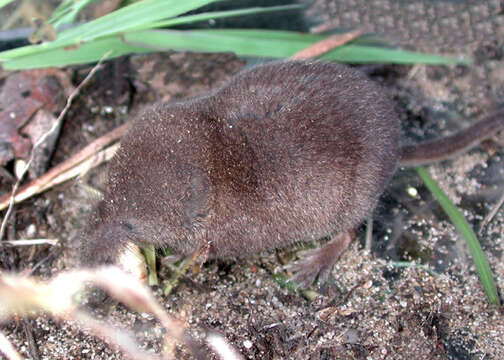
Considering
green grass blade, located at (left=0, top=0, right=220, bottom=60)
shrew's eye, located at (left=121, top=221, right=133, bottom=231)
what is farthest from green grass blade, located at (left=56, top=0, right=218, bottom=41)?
shrew's eye, located at (left=121, top=221, right=133, bottom=231)

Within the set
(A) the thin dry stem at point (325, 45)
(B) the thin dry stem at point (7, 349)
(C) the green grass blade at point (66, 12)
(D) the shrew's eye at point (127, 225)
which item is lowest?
(B) the thin dry stem at point (7, 349)

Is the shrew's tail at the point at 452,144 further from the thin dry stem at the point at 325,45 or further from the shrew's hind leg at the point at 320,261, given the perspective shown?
the thin dry stem at the point at 325,45

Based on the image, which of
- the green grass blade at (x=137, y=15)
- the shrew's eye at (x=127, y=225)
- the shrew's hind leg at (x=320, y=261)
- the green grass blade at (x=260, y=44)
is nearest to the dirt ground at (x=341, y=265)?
the shrew's hind leg at (x=320, y=261)

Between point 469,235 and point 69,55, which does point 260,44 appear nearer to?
point 69,55

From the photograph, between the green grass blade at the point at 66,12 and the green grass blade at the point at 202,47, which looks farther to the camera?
the green grass blade at the point at 202,47

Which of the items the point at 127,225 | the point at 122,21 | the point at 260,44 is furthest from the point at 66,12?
the point at 127,225
